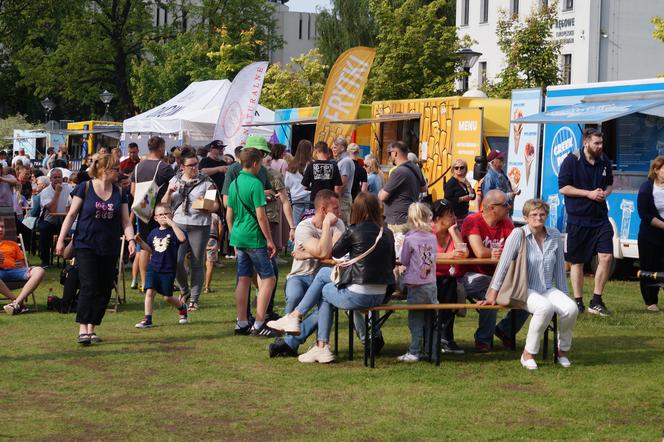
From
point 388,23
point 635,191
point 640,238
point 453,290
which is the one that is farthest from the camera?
point 388,23

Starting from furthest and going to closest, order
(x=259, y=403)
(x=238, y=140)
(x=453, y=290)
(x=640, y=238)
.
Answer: (x=238, y=140) < (x=640, y=238) < (x=453, y=290) < (x=259, y=403)

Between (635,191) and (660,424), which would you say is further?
(635,191)

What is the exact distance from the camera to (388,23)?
148ft

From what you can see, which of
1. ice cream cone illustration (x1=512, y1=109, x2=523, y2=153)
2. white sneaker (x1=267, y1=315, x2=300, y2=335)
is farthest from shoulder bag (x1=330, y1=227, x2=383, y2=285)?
ice cream cone illustration (x1=512, y1=109, x2=523, y2=153)

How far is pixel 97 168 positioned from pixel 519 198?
10.1 m

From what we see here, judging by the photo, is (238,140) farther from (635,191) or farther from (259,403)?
(259,403)

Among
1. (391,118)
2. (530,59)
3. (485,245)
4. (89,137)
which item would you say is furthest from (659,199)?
(89,137)

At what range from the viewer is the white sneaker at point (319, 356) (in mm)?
9516

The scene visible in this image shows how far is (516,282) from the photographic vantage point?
9.32 m

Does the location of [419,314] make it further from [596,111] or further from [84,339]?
[596,111]

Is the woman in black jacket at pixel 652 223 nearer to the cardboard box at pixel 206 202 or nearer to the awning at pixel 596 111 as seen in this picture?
the awning at pixel 596 111

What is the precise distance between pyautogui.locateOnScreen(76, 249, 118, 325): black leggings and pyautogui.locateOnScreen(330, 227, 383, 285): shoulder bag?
92.6 inches

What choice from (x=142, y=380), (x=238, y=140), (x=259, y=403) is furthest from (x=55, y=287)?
(x=259, y=403)

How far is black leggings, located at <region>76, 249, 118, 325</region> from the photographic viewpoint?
10469 mm
